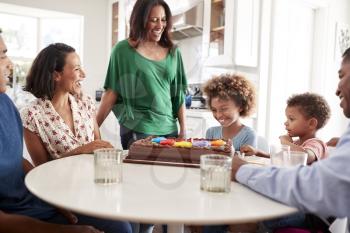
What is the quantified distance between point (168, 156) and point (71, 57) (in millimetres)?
728

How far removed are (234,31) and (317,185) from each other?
2.39 metres

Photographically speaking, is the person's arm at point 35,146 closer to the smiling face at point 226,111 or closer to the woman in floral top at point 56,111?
the woman in floral top at point 56,111

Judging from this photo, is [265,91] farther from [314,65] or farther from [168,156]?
[168,156]

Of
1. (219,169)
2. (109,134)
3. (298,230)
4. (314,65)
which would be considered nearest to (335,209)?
(219,169)

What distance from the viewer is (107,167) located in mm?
886

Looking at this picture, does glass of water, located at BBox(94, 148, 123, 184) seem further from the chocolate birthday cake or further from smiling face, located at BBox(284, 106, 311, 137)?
smiling face, located at BBox(284, 106, 311, 137)

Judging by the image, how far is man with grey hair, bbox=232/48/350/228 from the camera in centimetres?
71

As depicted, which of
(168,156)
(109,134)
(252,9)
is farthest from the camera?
(109,134)

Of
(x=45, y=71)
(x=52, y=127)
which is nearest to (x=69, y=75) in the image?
(x=45, y=71)

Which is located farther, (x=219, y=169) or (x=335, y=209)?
(x=219, y=169)

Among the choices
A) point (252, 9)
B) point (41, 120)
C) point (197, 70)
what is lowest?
point (41, 120)

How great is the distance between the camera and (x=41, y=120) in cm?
139

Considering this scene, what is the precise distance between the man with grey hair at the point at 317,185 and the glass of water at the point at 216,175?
0.08 metres

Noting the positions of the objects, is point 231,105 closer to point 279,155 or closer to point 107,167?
point 279,155
